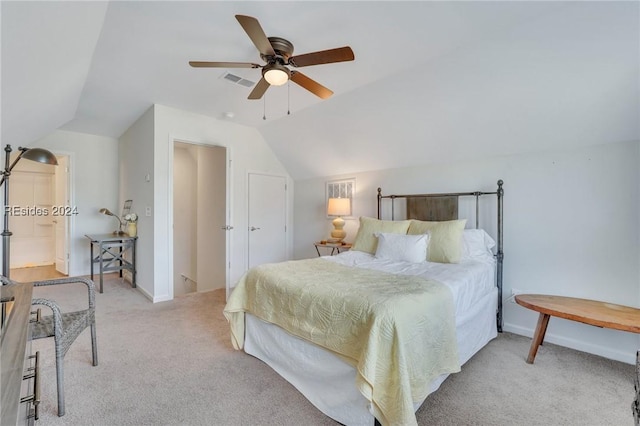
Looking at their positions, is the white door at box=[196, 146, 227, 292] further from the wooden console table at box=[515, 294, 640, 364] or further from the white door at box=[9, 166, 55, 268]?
the wooden console table at box=[515, 294, 640, 364]

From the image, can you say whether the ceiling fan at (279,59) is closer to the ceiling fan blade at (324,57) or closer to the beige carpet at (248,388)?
the ceiling fan blade at (324,57)

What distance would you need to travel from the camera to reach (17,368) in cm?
73

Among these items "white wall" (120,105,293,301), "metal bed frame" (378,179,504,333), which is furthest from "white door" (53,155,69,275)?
"metal bed frame" (378,179,504,333)

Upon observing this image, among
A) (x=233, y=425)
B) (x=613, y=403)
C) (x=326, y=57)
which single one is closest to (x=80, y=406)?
(x=233, y=425)

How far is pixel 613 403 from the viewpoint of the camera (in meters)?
1.88

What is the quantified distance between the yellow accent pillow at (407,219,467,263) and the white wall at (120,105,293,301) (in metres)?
2.89

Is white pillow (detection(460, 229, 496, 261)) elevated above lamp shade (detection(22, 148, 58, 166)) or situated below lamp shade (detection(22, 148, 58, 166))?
below

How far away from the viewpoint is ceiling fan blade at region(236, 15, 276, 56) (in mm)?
1646

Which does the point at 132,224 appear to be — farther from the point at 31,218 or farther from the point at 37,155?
the point at 31,218

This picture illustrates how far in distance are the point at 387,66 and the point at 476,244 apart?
76.7 inches

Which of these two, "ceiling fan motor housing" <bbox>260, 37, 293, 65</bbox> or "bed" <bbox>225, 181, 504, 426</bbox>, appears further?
"ceiling fan motor housing" <bbox>260, 37, 293, 65</bbox>

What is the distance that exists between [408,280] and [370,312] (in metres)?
0.66

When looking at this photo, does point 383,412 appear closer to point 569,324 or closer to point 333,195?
point 569,324

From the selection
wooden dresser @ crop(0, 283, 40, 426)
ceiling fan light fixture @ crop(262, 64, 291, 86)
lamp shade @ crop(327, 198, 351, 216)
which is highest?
ceiling fan light fixture @ crop(262, 64, 291, 86)
